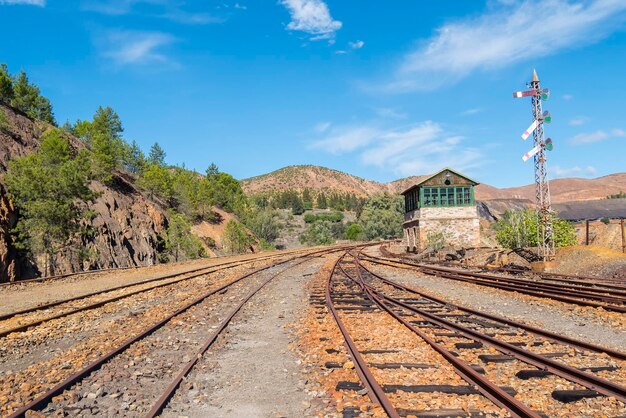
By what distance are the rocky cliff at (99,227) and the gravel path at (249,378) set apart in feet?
68.8

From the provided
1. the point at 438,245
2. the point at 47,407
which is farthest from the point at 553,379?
the point at 438,245

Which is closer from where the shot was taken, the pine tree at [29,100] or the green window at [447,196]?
the green window at [447,196]

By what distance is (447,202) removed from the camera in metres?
41.2

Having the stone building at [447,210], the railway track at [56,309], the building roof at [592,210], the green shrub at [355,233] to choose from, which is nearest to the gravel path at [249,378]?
the railway track at [56,309]

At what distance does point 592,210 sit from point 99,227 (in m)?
82.4

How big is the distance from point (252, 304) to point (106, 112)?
191ft

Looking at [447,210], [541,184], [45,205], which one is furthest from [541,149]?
[45,205]

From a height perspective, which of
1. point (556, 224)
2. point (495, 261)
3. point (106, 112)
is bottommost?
point (495, 261)

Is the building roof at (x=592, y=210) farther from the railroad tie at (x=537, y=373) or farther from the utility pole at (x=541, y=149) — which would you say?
the railroad tie at (x=537, y=373)

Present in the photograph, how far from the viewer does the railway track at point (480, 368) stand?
509cm

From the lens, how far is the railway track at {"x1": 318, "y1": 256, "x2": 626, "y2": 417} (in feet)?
16.7

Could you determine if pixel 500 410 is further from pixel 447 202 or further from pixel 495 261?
pixel 447 202

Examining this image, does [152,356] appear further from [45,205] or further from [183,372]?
[45,205]

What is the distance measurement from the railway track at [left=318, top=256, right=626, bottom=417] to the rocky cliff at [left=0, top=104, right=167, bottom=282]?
23.5m
